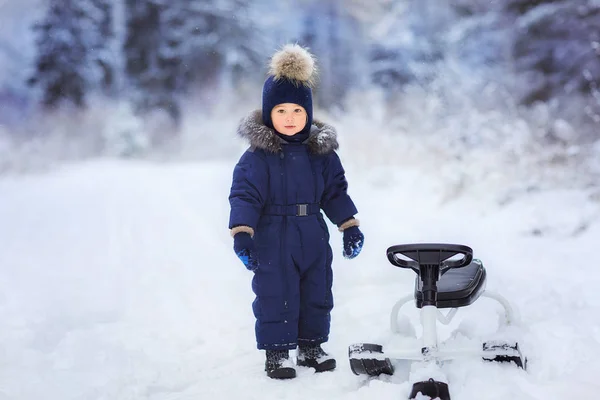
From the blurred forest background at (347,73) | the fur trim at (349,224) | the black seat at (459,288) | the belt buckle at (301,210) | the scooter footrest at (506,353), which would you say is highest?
the blurred forest background at (347,73)

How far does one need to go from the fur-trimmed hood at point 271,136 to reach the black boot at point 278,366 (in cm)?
80

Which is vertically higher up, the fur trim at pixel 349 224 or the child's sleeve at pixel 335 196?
the child's sleeve at pixel 335 196

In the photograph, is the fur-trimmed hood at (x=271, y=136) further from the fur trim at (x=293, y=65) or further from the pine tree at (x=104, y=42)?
the pine tree at (x=104, y=42)

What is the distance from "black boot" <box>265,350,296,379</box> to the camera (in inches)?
99.3

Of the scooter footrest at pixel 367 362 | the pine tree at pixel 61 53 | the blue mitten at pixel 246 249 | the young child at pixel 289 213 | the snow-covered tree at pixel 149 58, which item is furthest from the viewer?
the snow-covered tree at pixel 149 58

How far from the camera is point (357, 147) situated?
19.0 ft

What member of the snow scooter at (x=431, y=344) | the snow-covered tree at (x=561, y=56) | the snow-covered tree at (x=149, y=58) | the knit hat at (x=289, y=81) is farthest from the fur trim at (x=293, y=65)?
the snow-covered tree at (x=561, y=56)

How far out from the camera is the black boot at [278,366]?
2.52 m

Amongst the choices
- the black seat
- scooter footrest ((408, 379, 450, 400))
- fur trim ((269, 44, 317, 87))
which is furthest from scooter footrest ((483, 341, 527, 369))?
fur trim ((269, 44, 317, 87))

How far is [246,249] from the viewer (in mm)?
2445

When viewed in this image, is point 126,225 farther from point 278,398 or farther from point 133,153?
point 278,398

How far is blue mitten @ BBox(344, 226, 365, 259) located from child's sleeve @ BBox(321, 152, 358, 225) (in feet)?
0.20

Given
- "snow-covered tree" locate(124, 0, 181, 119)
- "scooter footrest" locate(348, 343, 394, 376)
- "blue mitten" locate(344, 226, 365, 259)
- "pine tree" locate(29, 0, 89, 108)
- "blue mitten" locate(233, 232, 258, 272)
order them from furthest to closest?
"snow-covered tree" locate(124, 0, 181, 119), "pine tree" locate(29, 0, 89, 108), "blue mitten" locate(344, 226, 365, 259), "blue mitten" locate(233, 232, 258, 272), "scooter footrest" locate(348, 343, 394, 376)

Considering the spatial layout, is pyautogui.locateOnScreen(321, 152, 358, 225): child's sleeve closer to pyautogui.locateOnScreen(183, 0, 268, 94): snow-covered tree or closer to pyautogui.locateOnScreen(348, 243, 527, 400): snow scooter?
pyautogui.locateOnScreen(348, 243, 527, 400): snow scooter
